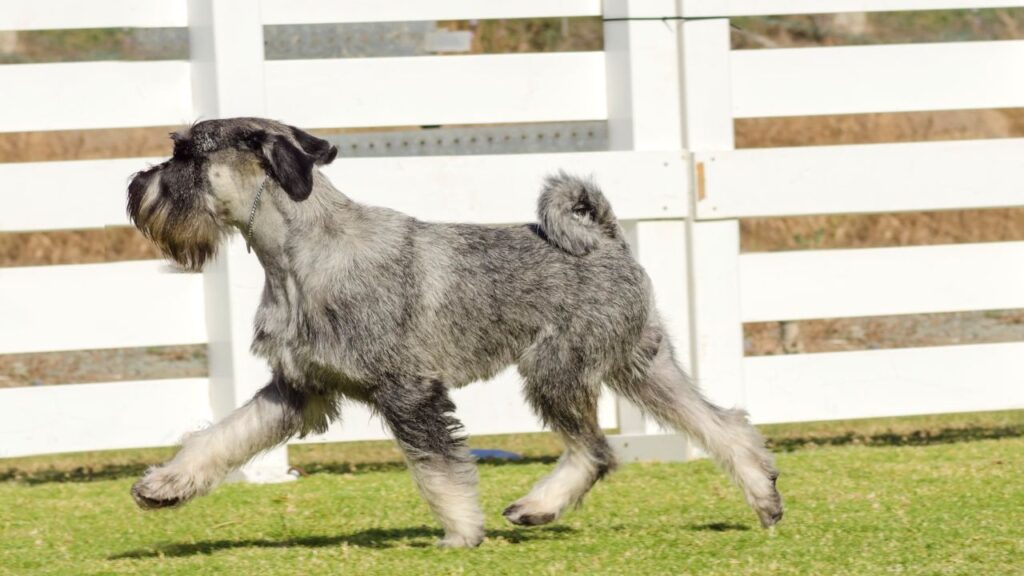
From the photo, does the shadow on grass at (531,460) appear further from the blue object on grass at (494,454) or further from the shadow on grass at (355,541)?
the shadow on grass at (355,541)

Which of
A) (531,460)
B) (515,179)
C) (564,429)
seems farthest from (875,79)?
(564,429)

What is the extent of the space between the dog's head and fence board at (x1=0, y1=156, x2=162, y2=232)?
2128 mm

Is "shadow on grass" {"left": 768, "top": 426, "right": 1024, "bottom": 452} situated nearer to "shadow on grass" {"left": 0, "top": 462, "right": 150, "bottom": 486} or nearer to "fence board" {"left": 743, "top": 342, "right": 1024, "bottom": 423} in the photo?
"fence board" {"left": 743, "top": 342, "right": 1024, "bottom": 423}

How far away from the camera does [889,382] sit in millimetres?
8852

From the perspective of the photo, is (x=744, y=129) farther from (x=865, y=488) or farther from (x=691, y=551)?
(x=691, y=551)

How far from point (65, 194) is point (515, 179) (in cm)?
220

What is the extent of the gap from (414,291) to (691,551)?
135 cm

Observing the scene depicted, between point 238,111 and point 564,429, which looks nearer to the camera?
point 564,429

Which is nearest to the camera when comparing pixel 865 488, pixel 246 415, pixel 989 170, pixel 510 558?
pixel 510 558

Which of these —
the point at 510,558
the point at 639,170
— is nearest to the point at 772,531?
the point at 510,558

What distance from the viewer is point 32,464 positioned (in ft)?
31.3

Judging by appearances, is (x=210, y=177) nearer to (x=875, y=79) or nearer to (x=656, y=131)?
(x=656, y=131)

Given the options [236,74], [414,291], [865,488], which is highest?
[236,74]

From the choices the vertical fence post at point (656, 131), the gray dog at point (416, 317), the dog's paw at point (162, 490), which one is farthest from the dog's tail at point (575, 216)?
the vertical fence post at point (656, 131)
